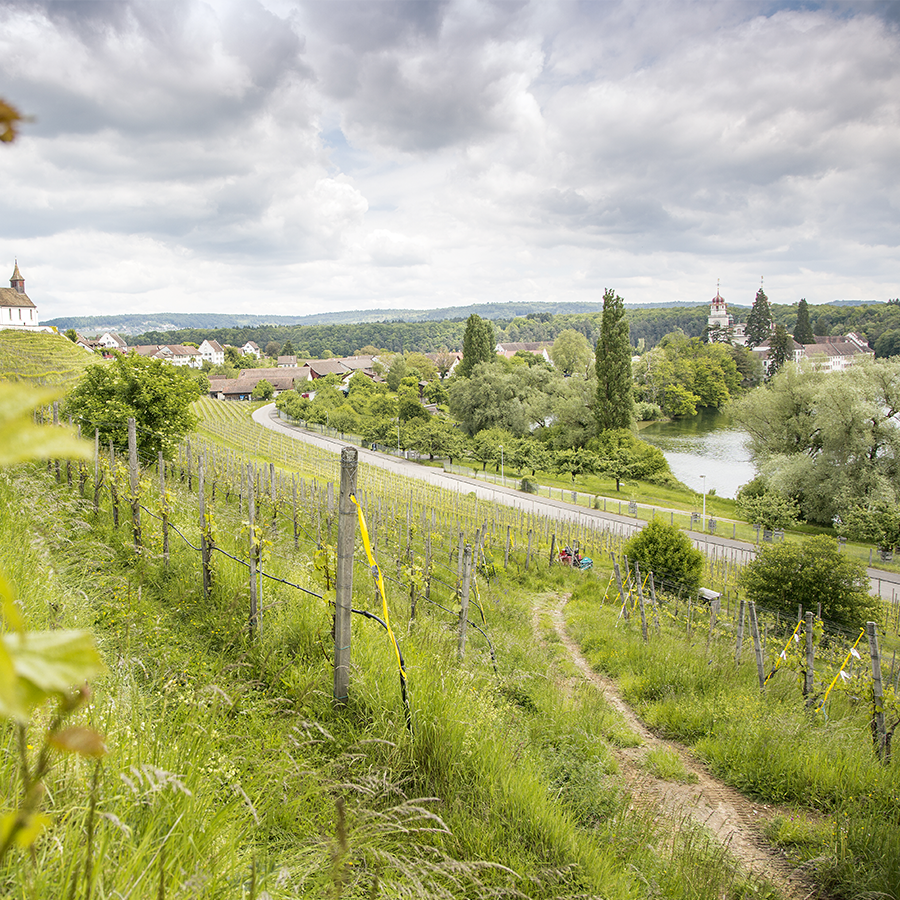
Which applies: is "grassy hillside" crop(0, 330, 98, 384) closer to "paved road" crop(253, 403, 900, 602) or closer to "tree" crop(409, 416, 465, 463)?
"paved road" crop(253, 403, 900, 602)

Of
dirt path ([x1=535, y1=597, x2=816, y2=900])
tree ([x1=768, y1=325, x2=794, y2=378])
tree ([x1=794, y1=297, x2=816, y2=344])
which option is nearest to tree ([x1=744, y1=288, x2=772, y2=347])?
tree ([x1=794, y1=297, x2=816, y2=344])

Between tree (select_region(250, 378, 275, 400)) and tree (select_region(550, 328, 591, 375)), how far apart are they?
51.7 metres

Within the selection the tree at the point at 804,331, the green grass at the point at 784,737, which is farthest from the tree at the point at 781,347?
the green grass at the point at 784,737

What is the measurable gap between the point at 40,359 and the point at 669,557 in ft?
91.5

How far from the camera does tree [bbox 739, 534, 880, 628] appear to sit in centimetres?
1472

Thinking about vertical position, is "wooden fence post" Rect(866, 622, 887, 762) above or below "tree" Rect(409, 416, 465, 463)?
above

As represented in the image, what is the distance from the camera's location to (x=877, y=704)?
22.0 feet

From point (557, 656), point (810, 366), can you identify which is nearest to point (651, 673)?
point (557, 656)

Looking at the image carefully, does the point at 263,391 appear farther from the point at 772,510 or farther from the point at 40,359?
the point at 772,510

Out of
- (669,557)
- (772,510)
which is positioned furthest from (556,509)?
(669,557)

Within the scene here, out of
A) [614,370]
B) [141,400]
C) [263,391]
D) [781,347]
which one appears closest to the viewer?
[141,400]

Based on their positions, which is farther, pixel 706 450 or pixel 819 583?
pixel 706 450

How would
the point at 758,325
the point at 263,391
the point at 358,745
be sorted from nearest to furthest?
1. the point at 358,745
2. the point at 263,391
3. the point at 758,325

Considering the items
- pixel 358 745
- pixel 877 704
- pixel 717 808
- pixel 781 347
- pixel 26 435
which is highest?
pixel 781 347
